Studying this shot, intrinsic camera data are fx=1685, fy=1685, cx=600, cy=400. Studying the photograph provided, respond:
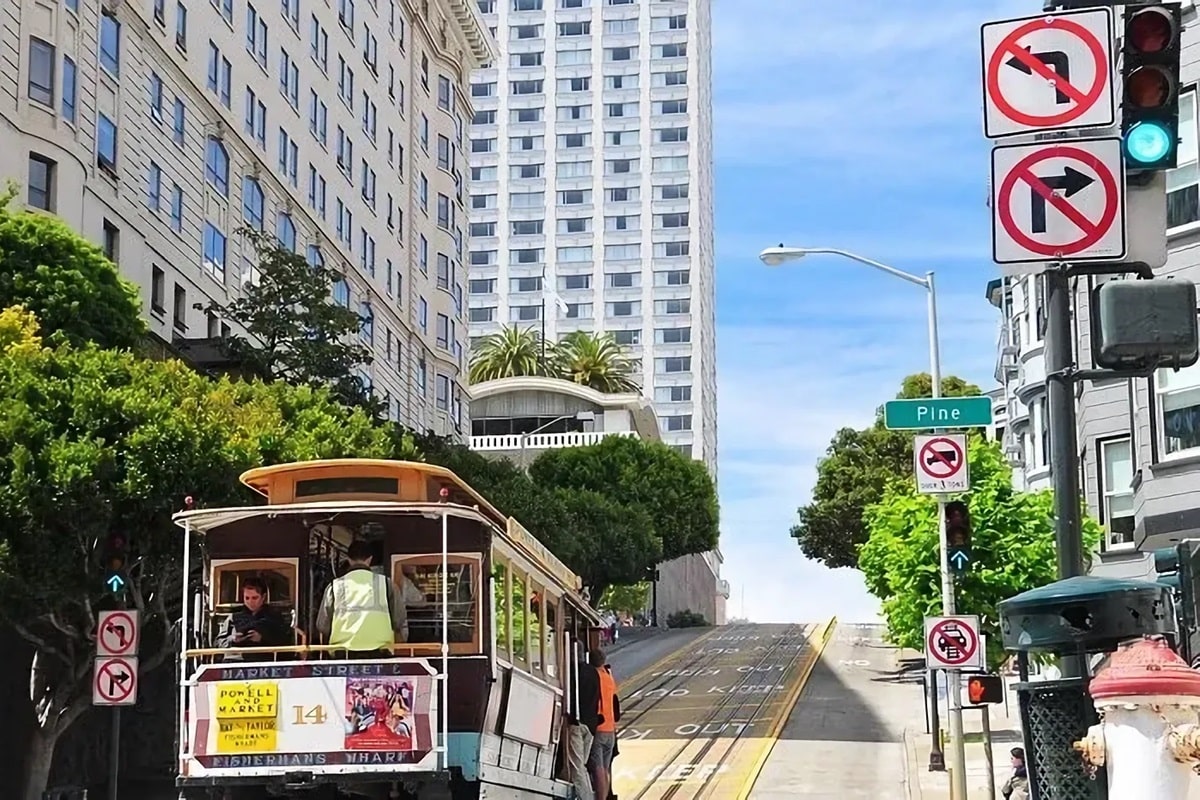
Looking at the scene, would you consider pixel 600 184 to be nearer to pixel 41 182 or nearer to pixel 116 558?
pixel 41 182

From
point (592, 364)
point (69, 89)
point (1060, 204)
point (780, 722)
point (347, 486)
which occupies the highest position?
point (592, 364)

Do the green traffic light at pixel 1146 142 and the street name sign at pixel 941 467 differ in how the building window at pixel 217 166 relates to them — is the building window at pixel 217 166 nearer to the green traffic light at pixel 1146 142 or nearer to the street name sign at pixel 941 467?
the street name sign at pixel 941 467

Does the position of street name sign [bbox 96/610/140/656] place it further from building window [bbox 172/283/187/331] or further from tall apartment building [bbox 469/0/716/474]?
tall apartment building [bbox 469/0/716/474]

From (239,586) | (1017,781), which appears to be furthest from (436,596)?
(1017,781)

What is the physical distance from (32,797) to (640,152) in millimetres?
137214

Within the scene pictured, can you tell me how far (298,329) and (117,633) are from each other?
88.4 ft

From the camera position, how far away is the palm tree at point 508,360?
4594 inches

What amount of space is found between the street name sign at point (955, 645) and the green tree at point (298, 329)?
2470cm

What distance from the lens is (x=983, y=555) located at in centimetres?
3816

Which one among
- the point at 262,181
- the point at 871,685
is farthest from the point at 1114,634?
the point at 262,181

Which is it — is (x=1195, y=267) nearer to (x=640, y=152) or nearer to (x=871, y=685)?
(x=871, y=685)

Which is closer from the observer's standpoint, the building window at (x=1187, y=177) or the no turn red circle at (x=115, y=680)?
the no turn red circle at (x=115, y=680)

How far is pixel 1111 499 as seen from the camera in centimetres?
3170

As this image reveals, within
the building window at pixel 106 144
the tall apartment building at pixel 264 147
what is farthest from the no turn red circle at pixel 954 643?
the building window at pixel 106 144
